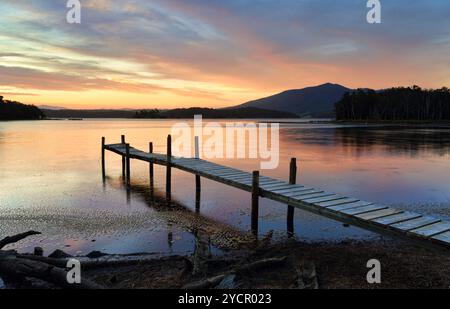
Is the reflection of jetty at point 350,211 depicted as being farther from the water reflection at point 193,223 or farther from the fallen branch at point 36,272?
the fallen branch at point 36,272

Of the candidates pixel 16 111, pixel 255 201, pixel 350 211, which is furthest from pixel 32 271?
pixel 16 111

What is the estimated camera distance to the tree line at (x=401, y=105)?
113 metres

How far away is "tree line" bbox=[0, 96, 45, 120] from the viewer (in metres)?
154

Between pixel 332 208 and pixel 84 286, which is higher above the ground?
pixel 332 208

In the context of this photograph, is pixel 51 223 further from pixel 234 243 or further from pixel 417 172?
pixel 417 172

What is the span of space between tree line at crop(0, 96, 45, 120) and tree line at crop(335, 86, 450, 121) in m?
140

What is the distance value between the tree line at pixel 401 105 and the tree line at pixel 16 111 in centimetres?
13972

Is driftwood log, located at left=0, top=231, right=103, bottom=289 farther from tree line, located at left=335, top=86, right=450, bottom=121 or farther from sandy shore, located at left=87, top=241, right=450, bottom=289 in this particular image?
tree line, located at left=335, top=86, right=450, bottom=121

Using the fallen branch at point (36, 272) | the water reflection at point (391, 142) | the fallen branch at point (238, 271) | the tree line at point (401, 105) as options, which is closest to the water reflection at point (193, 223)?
the fallen branch at point (238, 271)

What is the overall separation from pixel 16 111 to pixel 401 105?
15882cm

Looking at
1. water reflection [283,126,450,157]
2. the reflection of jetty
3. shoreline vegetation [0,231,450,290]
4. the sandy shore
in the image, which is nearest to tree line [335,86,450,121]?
water reflection [283,126,450,157]
